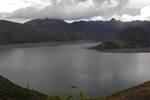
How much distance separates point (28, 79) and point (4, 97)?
250 feet

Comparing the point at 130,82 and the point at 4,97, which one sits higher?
the point at 4,97

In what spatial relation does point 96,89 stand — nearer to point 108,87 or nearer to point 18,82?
point 108,87

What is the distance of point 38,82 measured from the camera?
456 feet

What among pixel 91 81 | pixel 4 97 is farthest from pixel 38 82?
pixel 4 97

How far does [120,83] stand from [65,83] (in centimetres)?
4367

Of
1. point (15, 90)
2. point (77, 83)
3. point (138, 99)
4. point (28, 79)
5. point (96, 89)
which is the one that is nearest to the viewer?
point (138, 99)

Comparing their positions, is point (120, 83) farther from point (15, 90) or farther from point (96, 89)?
point (15, 90)

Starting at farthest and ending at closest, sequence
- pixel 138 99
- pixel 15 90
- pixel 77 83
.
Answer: pixel 77 83
pixel 15 90
pixel 138 99

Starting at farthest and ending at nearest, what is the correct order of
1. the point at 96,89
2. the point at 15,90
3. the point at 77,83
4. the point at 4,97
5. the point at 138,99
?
the point at 77,83
the point at 96,89
the point at 15,90
the point at 4,97
the point at 138,99

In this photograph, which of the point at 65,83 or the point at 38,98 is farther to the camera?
the point at 65,83

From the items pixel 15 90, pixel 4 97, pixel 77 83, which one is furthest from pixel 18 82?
pixel 4 97

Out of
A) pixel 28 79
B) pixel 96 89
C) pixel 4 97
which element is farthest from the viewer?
pixel 28 79

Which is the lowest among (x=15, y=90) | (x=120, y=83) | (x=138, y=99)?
(x=120, y=83)

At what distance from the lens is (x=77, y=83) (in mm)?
136125
